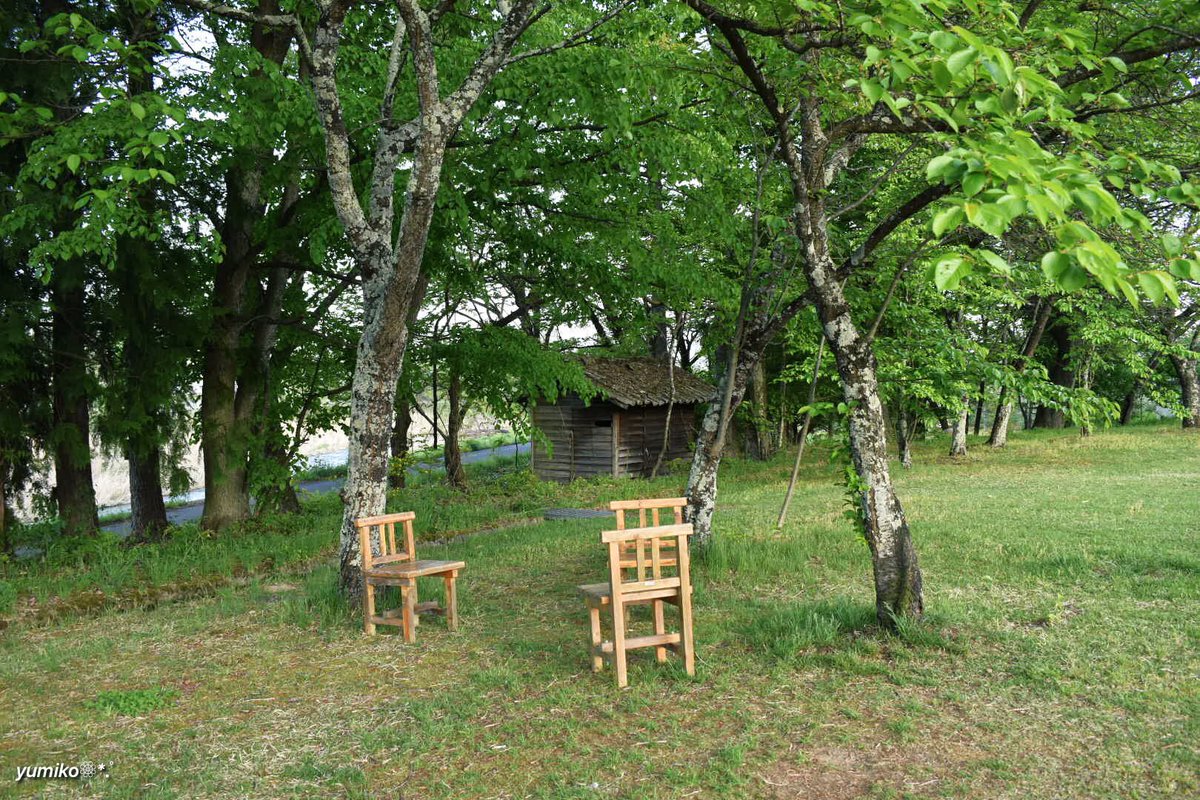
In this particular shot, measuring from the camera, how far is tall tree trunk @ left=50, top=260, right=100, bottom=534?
1072 centimetres

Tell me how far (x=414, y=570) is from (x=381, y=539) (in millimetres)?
859

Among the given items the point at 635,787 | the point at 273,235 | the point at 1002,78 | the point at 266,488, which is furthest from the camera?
the point at 266,488

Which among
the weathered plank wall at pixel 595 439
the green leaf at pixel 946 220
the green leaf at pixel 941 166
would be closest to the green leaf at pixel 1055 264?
the green leaf at pixel 946 220

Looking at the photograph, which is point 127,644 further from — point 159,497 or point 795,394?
point 795,394

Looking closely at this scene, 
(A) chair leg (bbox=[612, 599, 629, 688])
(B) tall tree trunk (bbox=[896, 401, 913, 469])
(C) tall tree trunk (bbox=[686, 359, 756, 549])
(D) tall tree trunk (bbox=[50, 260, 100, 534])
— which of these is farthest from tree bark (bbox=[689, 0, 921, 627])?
(B) tall tree trunk (bbox=[896, 401, 913, 469])

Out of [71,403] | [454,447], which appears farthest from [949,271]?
[454,447]

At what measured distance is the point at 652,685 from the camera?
5535 mm

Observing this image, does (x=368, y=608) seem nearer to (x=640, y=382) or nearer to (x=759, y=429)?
(x=640, y=382)

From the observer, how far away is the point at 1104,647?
5.88m

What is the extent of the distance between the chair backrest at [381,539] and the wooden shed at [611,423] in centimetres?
1431

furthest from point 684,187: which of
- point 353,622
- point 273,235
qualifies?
point 353,622

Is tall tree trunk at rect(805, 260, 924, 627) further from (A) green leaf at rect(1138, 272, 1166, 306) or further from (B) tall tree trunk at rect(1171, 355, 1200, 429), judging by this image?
(B) tall tree trunk at rect(1171, 355, 1200, 429)

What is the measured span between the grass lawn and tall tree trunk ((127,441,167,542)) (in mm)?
2601

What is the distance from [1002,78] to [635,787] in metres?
3.49
